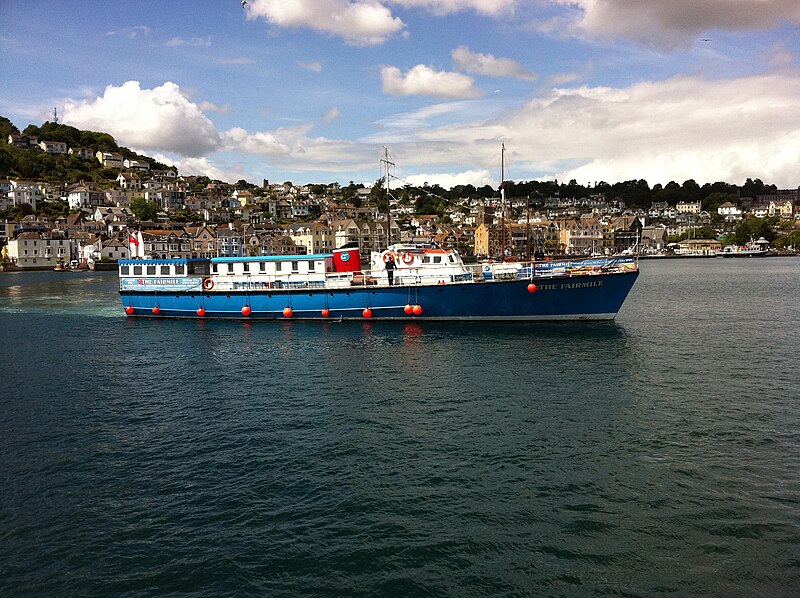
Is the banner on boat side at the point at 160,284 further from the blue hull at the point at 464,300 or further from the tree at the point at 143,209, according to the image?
the tree at the point at 143,209

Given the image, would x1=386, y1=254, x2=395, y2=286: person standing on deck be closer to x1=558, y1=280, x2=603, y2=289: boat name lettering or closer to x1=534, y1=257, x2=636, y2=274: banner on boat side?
x1=534, y1=257, x2=636, y2=274: banner on boat side

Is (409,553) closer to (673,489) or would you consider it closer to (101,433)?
(673,489)

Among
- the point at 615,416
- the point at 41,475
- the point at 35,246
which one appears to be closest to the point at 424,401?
the point at 615,416

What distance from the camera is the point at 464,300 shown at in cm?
4244

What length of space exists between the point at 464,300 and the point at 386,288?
6157 mm

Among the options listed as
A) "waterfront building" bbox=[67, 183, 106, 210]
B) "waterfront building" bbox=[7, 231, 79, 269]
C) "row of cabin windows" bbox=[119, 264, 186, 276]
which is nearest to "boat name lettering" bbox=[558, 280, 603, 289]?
"row of cabin windows" bbox=[119, 264, 186, 276]

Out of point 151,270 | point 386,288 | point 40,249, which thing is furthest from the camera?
point 40,249

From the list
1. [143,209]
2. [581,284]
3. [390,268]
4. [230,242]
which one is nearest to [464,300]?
[390,268]

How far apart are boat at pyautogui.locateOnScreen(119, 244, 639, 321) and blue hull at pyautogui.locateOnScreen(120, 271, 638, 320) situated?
0.08 metres

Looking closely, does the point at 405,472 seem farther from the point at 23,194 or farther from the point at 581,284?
the point at 23,194

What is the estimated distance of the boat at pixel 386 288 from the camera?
137ft

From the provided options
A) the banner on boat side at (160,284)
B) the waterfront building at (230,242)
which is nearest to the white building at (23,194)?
the waterfront building at (230,242)

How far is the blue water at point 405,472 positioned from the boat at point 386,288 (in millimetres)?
8362

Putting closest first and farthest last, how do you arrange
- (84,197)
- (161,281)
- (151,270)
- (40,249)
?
1. (161,281)
2. (151,270)
3. (40,249)
4. (84,197)
